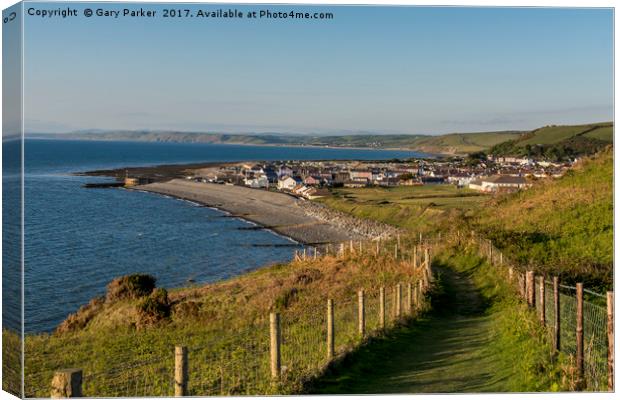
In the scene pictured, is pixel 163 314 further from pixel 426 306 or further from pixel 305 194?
pixel 305 194

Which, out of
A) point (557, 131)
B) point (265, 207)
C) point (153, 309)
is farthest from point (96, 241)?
point (265, 207)

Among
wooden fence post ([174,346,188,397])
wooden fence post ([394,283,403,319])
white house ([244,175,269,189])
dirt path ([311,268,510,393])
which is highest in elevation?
wooden fence post ([174,346,188,397])

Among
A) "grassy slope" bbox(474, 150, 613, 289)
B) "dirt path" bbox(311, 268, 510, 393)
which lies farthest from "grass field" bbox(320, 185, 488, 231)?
"dirt path" bbox(311, 268, 510, 393)

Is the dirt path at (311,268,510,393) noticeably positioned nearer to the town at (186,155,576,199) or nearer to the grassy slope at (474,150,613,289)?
the grassy slope at (474,150,613,289)

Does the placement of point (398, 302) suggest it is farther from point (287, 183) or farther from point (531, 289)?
point (287, 183)

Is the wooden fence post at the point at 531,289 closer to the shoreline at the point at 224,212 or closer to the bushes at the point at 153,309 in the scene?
the bushes at the point at 153,309

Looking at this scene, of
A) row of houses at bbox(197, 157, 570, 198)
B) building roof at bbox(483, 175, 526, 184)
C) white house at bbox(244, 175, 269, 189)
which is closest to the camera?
building roof at bbox(483, 175, 526, 184)

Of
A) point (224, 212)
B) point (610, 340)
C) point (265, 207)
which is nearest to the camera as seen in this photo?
point (610, 340)
